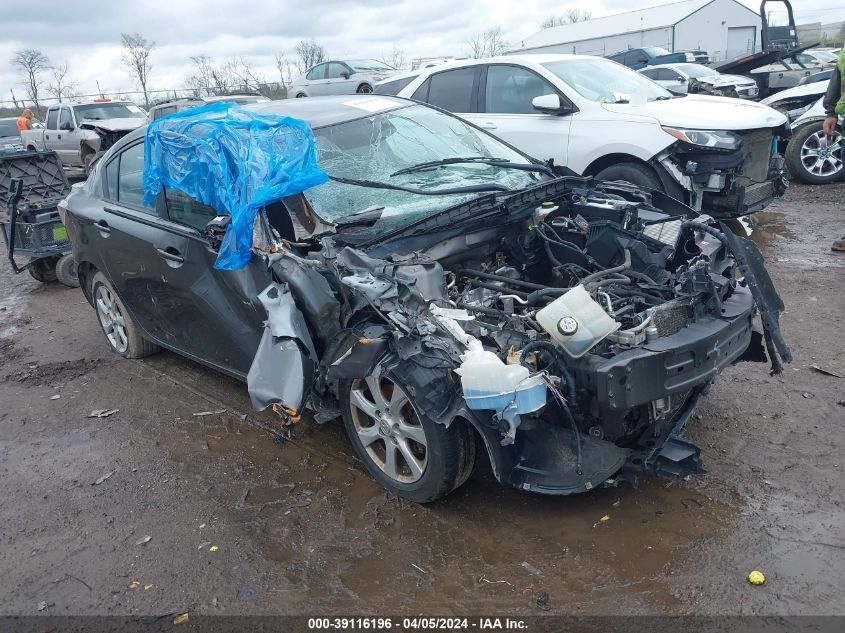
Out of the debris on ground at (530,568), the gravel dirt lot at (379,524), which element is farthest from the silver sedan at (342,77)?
the debris on ground at (530,568)

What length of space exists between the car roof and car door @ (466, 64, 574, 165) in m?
2.47

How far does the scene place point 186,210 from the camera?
4070mm

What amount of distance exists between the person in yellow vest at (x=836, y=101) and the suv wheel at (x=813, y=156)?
2.74 metres

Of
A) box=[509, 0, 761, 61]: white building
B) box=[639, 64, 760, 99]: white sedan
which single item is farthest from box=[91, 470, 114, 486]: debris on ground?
box=[509, 0, 761, 61]: white building

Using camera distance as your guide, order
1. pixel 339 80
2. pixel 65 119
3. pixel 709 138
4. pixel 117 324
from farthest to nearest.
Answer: pixel 339 80 → pixel 65 119 → pixel 709 138 → pixel 117 324

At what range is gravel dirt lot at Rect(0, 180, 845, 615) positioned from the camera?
9.16 ft

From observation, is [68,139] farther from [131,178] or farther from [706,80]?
[706,80]

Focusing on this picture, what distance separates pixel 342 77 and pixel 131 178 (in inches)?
648

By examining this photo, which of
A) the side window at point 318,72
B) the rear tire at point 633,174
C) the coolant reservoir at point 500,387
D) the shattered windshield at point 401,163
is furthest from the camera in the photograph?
the side window at point 318,72

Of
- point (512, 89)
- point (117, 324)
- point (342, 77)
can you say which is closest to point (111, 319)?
point (117, 324)

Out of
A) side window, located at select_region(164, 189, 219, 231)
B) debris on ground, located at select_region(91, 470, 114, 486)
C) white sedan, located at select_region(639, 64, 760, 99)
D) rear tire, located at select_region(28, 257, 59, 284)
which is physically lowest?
debris on ground, located at select_region(91, 470, 114, 486)

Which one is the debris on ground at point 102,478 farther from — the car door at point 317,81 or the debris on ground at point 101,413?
the car door at point 317,81

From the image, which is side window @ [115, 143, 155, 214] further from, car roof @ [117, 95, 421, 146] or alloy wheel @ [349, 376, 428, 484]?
alloy wheel @ [349, 376, 428, 484]

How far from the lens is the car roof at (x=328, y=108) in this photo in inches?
171
